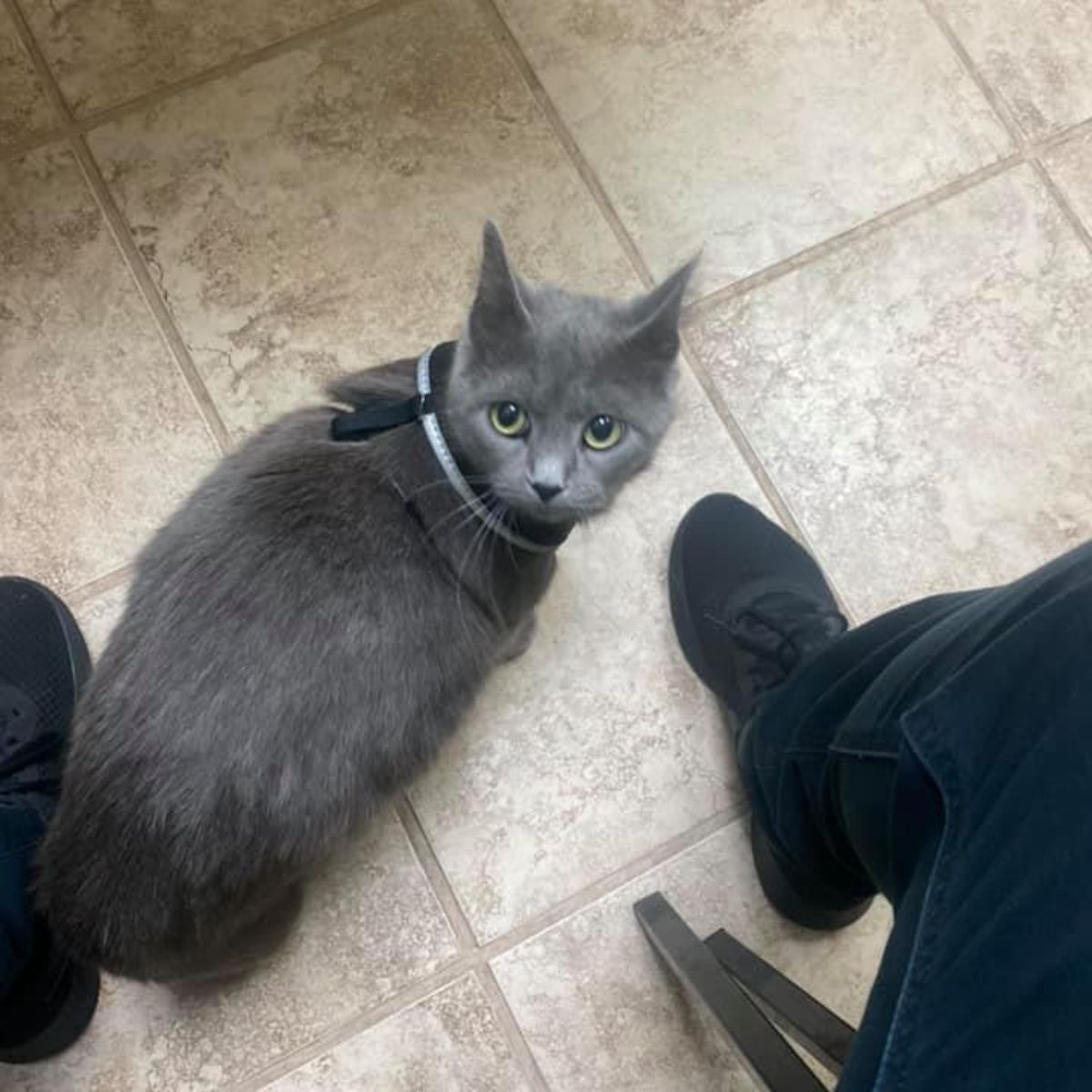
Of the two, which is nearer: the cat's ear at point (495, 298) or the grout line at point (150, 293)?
the cat's ear at point (495, 298)

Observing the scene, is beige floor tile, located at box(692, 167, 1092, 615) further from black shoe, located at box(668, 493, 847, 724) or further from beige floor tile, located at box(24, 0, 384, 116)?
beige floor tile, located at box(24, 0, 384, 116)

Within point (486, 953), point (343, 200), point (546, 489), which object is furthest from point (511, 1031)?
point (343, 200)

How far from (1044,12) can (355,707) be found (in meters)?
1.34

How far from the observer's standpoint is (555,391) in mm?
953

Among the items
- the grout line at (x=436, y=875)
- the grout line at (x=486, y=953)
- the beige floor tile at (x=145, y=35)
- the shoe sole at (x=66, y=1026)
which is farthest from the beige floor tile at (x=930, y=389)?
the shoe sole at (x=66, y=1026)

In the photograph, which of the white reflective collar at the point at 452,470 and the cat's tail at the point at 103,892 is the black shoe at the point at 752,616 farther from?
the cat's tail at the point at 103,892

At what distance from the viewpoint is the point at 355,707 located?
925 millimetres

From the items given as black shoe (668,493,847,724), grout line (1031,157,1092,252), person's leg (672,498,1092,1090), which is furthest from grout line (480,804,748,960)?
grout line (1031,157,1092,252)

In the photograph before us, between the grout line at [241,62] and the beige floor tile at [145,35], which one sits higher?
the beige floor tile at [145,35]

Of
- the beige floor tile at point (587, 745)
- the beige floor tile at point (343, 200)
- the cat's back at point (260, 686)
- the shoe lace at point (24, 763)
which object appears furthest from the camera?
the beige floor tile at point (343, 200)

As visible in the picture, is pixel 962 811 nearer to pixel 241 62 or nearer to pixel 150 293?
pixel 150 293

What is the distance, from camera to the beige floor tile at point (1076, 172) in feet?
4.73

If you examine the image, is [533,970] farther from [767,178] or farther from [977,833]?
[767,178]

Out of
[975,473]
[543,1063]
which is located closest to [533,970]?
[543,1063]
